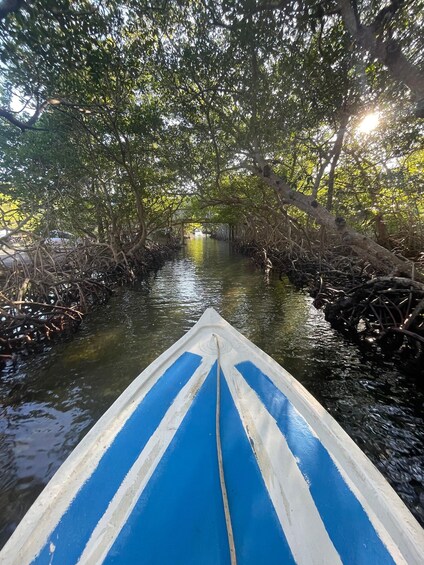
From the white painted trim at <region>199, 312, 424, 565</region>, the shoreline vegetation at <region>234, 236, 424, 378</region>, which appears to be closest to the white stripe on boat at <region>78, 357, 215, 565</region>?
the white painted trim at <region>199, 312, 424, 565</region>

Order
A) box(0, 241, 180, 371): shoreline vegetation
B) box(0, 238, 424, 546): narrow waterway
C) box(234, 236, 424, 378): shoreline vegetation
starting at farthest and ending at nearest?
box(0, 241, 180, 371): shoreline vegetation → box(234, 236, 424, 378): shoreline vegetation → box(0, 238, 424, 546): narrow waterway

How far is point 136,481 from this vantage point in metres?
1.66

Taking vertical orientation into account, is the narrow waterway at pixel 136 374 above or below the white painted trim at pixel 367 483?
below

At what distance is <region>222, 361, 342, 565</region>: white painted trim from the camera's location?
1.30 m

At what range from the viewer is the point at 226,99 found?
8.09 metres

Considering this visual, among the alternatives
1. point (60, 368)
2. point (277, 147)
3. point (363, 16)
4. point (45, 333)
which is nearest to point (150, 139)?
point (277, 147)

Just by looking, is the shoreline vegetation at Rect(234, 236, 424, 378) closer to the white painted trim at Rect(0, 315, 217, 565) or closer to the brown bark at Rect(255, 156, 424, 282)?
the brown bark at Rect(255, 156, 424, 282)

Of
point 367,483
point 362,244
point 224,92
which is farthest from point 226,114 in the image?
point 367,483

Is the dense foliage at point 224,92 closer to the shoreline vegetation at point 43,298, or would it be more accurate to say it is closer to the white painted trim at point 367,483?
the shoreline vegetation at point 43,298

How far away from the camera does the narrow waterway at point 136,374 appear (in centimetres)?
285

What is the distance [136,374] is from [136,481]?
320 centimetres

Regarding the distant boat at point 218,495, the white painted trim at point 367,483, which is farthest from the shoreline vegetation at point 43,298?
the white painted trim at point 367,483

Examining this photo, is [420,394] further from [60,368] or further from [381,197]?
[381,197]

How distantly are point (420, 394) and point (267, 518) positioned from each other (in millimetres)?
3812
